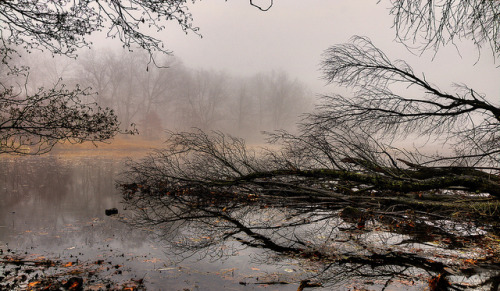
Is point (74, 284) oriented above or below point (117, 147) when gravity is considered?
below

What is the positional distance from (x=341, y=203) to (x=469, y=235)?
245 centimetres

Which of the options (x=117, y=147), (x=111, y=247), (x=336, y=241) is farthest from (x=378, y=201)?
(x=117, y=147)

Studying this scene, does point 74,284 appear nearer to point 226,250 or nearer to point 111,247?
point 111,247

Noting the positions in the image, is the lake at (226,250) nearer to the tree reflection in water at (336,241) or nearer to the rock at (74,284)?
the tree reflection in water at (336,241)

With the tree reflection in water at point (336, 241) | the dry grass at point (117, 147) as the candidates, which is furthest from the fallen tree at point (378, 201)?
the dry grass at point (117, 147)

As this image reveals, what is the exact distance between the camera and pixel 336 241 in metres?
5.13

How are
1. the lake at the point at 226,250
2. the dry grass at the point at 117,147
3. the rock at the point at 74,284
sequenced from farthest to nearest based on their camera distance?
the dry grass at the point at 117,147, the lake at the point at 226,250, the rock at the point at 74,284

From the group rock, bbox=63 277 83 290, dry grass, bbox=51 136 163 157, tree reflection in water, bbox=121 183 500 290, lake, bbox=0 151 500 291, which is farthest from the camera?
dry grass, bbox=51 136 163 157

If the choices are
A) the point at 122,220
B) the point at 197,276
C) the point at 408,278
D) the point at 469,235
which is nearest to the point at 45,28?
the point at 122,220

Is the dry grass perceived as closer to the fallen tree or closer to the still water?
the still water

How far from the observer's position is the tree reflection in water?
3.85 m

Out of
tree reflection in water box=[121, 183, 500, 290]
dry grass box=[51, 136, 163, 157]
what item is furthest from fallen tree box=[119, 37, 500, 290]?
dry grass box=[51, 136, 163, 157]

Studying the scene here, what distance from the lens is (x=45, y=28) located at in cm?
511

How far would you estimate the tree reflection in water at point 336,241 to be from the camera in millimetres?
3854
